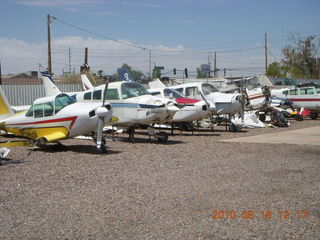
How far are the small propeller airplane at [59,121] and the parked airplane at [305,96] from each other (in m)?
18.1

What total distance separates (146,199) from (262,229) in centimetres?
212

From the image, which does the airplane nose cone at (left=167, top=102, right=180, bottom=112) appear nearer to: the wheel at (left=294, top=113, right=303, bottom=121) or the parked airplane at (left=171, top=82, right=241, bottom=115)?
the parked airplane at (left=171, top=82, right=241, bottom=115)

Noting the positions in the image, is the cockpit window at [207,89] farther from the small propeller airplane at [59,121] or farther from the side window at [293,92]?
the side window at [293,92]

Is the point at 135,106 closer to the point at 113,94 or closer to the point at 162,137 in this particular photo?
the point at 113,94

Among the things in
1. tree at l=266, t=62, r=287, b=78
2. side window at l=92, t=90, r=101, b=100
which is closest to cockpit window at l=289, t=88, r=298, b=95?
side window at l=92, t=90, r=101, b=100

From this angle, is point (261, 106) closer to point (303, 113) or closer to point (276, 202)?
point (303, 113)

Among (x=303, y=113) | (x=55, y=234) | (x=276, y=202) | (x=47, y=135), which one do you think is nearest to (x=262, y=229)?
(x=276, y=202)

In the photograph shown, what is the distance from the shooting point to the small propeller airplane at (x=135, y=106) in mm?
14188

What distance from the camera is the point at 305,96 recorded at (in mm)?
27641

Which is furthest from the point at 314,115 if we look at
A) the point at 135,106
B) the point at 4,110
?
the point at 4,110

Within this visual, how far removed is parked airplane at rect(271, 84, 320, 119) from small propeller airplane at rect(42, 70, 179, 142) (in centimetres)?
1499

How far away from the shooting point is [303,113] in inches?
1089
